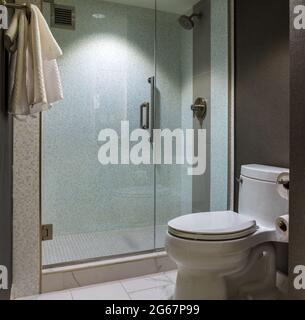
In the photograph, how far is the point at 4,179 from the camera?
1.29m

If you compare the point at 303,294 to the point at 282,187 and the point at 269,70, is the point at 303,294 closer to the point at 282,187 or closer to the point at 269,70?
the point at 282,187

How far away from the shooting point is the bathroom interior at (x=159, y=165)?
155cm

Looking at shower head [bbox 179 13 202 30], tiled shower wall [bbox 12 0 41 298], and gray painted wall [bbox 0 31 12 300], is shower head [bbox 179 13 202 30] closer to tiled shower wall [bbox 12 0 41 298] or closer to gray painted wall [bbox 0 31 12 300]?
tiled shower wall [bbox 12 0 41 298]

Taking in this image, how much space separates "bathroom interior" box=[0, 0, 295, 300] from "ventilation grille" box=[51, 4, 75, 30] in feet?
0.04

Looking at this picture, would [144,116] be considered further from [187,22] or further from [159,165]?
[187,22]

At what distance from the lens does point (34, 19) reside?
1.28 m

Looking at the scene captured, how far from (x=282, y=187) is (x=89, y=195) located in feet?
4.79

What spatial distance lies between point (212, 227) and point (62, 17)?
1.72 m

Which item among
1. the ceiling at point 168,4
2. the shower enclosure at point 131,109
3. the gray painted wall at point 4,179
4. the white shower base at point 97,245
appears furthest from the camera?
the ceiling at point 168,4

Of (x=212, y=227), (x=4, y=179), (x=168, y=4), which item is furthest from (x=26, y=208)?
(x=168, y=4)

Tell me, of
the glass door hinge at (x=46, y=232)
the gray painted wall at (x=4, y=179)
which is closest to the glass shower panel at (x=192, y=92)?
the glass door hinge at (x=46, y=232)

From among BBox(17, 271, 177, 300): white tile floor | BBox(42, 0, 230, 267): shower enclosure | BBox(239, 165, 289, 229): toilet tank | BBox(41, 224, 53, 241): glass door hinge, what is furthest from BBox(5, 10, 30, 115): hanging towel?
BBox(239, 165, 289, 229): toilet tank

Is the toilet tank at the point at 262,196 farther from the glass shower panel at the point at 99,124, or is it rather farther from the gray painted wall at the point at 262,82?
the glass shower panel at the point at 99,124

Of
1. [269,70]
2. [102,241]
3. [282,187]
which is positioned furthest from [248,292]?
[269,70]
